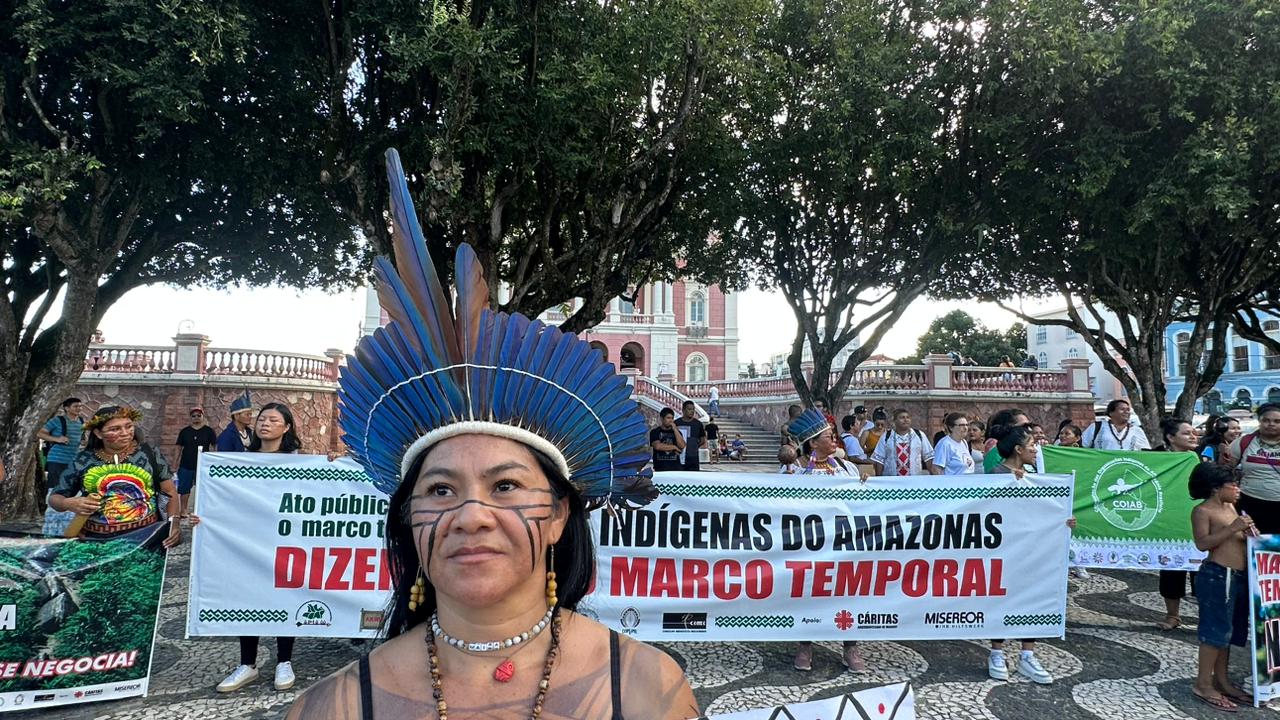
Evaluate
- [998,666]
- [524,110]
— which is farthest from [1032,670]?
[524,110]

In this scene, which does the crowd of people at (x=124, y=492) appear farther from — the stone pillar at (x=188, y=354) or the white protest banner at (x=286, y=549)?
the stone pillar at (x=188, y=354)

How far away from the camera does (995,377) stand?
79.8 ft

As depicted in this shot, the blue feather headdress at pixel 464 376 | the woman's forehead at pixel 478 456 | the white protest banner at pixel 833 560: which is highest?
the blue feather headdress at pixel 464 376

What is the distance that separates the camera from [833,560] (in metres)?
4.98

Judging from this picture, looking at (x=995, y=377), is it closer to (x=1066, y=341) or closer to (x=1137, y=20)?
(x=1137, y=20)

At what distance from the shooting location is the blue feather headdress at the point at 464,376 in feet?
4.87

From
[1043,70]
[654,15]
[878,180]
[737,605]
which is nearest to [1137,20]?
[1043,70]

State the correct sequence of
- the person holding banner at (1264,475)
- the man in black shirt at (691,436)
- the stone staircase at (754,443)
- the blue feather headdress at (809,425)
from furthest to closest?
1. the stone staircase at (754,443)
2. the man in black shirt at (691,436)
3. the blue feather headdress at (809,425)
4. the person holding banner at (1264,475)

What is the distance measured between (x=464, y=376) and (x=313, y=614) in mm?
4148

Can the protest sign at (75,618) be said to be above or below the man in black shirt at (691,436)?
below

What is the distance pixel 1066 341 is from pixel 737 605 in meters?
56.3

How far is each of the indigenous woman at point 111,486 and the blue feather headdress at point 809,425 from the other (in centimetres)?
460

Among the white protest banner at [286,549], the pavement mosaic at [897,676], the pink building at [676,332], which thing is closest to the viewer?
the pavement mosaic at [897,676]

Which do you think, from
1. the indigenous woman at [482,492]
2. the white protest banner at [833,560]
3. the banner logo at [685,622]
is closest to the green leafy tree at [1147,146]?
the white protest banner at [833,560]
